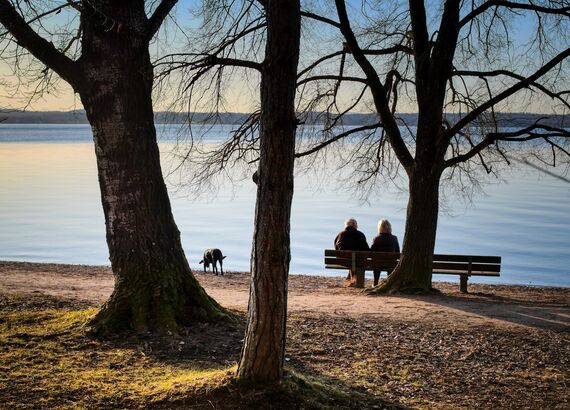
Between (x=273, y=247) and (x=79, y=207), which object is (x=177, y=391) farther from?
(x=79, y=207)

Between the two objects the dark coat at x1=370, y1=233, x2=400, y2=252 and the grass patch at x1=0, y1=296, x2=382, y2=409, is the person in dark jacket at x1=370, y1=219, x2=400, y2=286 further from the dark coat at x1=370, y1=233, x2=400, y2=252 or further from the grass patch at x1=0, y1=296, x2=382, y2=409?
the grass patch at x1=0, y1=296, x2=382, y2=409

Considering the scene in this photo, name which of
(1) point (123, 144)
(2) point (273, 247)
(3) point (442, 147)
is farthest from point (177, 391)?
(3) point (442, 147)

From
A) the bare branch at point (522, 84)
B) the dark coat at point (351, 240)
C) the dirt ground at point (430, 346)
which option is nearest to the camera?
the dirt ground at point (430, 346)

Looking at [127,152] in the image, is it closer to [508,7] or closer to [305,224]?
[508,7]

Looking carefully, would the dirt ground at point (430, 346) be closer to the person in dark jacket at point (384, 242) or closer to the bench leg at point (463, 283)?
the bench leg at point (463, 283)

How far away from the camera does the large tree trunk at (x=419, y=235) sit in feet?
47.3

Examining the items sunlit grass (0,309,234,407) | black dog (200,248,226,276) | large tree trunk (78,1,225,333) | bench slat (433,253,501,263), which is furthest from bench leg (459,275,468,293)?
sunlit grass (0,309,234,407)

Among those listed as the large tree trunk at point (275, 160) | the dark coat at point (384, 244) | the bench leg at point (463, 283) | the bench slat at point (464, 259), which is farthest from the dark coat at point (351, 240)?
the large tree trunk at point (275, 160)

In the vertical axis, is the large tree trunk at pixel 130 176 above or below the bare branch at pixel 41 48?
below

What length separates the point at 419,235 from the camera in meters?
14.5

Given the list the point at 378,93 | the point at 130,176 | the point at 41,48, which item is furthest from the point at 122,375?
the point at 378,93

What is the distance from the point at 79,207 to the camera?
4472 centimetres

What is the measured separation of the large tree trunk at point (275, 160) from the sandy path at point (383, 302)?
5.00 meters

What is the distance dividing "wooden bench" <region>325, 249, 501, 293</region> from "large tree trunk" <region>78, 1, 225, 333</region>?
674 cm
